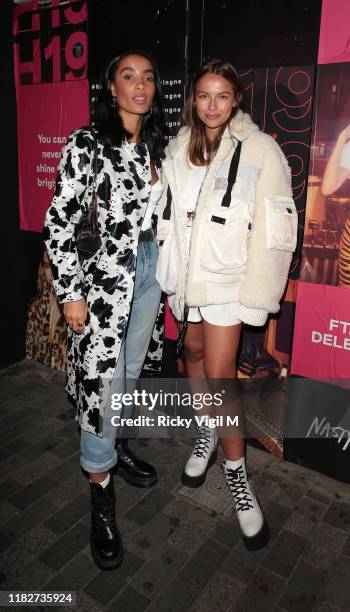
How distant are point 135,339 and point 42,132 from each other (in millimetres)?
2157

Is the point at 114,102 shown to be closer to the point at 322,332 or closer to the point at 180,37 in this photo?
the point at 180,37

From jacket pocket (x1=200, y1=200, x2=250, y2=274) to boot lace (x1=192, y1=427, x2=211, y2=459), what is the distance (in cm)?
117

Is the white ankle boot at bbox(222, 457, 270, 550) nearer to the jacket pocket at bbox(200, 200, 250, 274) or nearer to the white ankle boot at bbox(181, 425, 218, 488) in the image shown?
the white ankle boot at bbox(181, 425, 218, 488)

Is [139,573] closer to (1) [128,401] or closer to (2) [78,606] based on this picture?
(2) [78,606]

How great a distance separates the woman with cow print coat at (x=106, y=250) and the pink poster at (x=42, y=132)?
1.38m

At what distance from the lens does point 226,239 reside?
2.20 meters

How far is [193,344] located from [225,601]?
1218 millimetres

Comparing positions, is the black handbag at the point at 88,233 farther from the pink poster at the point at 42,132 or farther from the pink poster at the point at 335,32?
the pink poster at the point at 42,132

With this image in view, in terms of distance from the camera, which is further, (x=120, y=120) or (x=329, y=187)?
(x=329, y=187)

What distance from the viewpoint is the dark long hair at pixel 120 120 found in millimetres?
2154

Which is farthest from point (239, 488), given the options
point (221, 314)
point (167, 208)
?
point (167, 208)

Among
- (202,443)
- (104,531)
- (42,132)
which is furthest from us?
(42,132)

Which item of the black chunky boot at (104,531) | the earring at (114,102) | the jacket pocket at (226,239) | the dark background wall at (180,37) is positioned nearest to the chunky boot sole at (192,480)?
the black chunky boot at (104,531)

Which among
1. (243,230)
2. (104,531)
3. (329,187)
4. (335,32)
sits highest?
(335,32)
